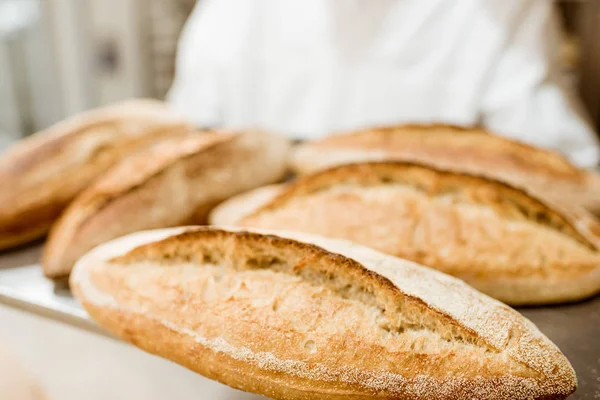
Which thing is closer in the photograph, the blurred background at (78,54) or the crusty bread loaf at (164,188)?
the crusty bread loaf at (164,188)

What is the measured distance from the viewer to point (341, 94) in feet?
5.81

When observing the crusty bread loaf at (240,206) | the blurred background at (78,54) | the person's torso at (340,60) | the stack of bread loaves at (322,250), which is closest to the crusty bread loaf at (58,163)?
the stack of bread loaves at (322,250)

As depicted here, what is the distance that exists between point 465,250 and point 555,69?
41.8 inches

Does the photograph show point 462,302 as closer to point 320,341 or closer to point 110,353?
point 320,341

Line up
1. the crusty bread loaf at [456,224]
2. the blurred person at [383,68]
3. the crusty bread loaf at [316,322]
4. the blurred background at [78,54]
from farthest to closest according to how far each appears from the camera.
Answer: the blurred background at [78,54], the blurred person at [383,68], the crusty bread loaf at [456,224], the crusty bread loaf at [316,322]

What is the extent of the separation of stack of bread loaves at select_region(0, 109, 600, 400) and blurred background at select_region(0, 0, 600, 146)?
52.9 inches

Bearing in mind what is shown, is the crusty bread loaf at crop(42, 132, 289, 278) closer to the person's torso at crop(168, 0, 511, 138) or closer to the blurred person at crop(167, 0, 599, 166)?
the blurred person at crop(167, 0, 599, 166)

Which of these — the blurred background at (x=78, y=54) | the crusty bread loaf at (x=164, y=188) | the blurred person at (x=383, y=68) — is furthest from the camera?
the blurred background at (x=78, y=54)

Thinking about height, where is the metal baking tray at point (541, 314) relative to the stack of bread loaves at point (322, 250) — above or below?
below

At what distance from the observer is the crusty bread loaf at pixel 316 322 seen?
527 mm

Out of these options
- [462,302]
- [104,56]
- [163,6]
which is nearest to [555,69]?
[462,302]

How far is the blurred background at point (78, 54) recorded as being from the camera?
2400mm

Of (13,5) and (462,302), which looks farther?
(13,5)

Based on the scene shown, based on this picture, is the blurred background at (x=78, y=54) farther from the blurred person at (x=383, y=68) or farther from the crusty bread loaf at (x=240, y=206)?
the crusty bread loaf at (x=240, y=206)
